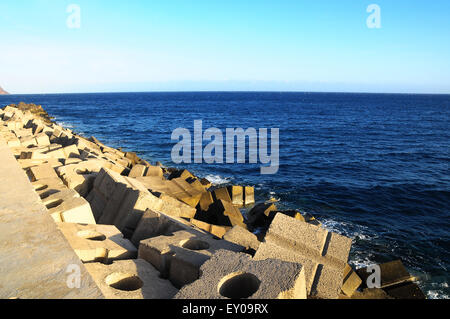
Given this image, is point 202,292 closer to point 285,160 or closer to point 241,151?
point 285,160

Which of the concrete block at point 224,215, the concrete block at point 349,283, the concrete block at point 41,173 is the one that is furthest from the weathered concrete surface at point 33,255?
the concrete block at point 224,215

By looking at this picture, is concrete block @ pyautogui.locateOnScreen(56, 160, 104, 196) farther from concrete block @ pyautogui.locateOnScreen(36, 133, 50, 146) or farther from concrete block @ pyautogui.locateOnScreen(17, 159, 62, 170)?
concrete block @ pyautogui.locateOnScreen(36, 133, 50, 146)

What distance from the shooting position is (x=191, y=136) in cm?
2734

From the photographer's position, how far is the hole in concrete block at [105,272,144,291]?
3.49 metres

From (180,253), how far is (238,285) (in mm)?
865

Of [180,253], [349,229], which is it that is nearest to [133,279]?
[180,253]

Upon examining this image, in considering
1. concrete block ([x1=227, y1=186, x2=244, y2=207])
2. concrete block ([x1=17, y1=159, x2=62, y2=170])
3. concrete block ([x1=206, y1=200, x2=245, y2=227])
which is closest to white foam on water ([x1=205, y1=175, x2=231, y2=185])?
concrete block ([x1=227, y1=186, x2=244, y2=207])

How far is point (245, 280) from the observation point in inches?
125

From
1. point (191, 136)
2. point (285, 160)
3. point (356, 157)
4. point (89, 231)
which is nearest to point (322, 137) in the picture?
point (356, 157)

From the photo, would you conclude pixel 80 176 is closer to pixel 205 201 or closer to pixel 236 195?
pixel 205 201

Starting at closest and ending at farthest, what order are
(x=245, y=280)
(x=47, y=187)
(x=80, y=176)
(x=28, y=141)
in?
(x=245, y=280)
(x=47, y=187)
(x=80, y=176)
(x=28, y=141)

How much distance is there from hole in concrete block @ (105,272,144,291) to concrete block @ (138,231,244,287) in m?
0.34
